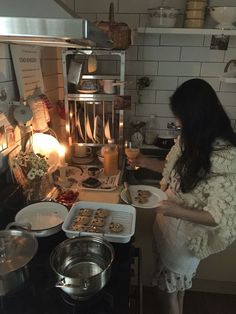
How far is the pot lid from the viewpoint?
2.63 feet

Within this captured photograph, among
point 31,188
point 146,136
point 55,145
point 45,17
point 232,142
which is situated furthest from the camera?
point 146,136

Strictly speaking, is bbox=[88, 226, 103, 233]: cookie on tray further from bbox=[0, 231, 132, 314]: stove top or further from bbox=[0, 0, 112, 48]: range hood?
bbox=[0, 0, 112, 48]: range hood

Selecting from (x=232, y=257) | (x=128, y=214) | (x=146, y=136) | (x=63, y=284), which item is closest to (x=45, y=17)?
(x=63, y=284)

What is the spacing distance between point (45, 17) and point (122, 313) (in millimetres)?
740

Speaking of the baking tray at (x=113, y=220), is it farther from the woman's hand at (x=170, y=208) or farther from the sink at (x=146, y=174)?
the sink at (x=146, y=174)

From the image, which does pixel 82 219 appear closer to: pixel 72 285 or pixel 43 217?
pixel 43 217

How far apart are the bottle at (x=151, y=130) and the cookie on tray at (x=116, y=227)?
979mm

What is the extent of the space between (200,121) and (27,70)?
0.82 metres

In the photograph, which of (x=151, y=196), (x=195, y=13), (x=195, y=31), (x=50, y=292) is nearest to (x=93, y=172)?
(x=151, y=196)

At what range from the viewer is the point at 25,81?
127cm

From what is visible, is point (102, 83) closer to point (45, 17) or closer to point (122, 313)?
point (45, 17)

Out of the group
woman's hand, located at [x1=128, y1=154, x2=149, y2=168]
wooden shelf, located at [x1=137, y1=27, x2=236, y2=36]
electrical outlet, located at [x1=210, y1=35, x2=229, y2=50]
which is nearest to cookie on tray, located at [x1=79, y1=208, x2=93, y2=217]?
woman's hand, located at [x1=128, y1=154, x2=149, y2=168]

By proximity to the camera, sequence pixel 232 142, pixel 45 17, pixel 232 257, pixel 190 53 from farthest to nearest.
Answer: pixel 190 53 → pixel 232 257 → pixel 232 142 → pixel 45 17

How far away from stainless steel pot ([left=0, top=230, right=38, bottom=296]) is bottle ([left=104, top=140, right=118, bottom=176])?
2.35 feet
